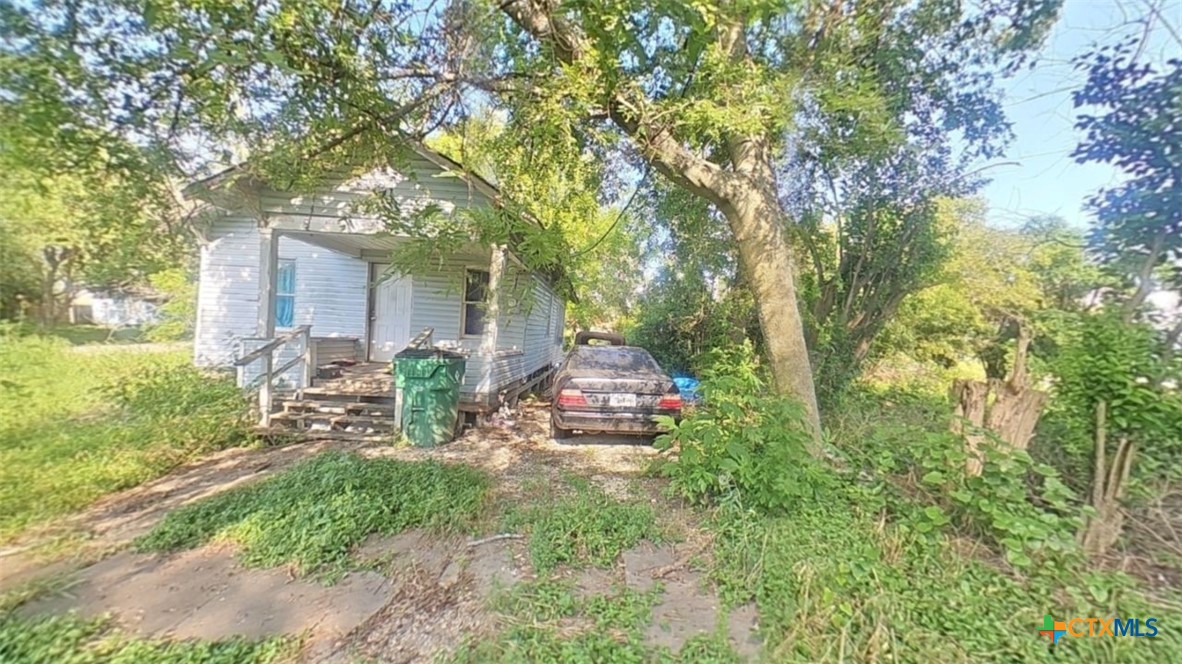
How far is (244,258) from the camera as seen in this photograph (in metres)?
9.17

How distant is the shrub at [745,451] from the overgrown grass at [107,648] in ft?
9.92

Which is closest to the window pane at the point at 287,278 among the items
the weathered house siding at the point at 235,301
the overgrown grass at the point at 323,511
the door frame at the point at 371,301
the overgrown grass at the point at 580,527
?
the weathered house siding at the point at 235,301

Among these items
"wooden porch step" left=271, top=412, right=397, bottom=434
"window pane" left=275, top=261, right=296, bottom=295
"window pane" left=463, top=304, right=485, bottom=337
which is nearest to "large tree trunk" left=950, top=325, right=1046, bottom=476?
"wooden porch step" left=271, top=412, right=397, bottom=434

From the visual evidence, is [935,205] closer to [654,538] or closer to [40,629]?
[654,538]

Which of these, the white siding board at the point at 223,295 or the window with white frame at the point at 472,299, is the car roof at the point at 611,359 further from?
the white siding board at the point at 223,295

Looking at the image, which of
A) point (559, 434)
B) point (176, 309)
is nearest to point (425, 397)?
point (559, 434)

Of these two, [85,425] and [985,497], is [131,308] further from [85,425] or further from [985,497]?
[985,497]

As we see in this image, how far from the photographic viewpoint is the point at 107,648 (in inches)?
91.2

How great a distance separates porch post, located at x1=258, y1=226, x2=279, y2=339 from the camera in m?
6.86

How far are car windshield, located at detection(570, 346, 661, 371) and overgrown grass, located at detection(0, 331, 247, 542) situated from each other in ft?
15.4

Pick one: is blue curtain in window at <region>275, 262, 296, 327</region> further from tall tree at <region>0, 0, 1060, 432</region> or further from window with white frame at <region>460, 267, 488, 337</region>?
tall tree at <region>0, 0, 1060, 432</region>

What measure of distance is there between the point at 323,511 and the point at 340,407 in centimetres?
370

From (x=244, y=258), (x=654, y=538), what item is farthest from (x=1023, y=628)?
(x=244, y=258)

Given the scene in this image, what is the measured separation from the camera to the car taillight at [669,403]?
6191 millimetres
